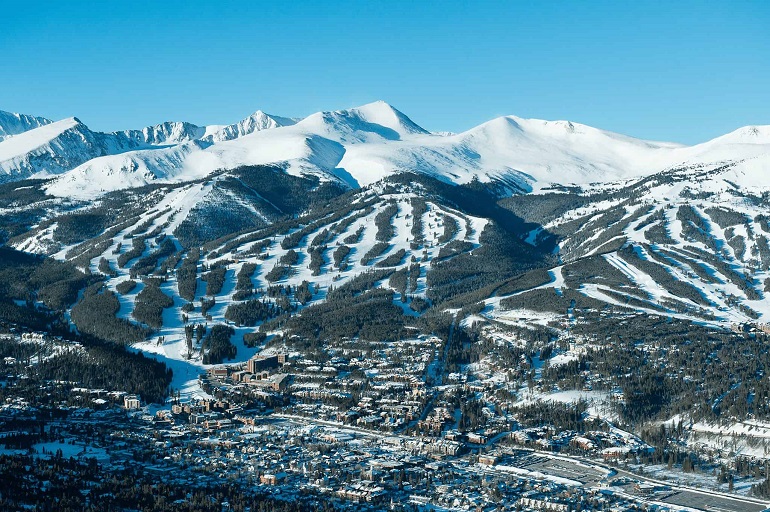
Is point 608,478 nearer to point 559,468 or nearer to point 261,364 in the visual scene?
point 559,468

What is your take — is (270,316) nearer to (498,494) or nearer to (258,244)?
(258,244)

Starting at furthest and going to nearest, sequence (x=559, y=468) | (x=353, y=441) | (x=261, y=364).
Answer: (x=261, y=364) → (x=353, y=441) → (x=559, y=468)

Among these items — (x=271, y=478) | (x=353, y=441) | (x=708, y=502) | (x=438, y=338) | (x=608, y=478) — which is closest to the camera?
(x=708, y=502)

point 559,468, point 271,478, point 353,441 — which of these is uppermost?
point 353,441

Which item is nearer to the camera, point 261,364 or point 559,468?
point 559,468

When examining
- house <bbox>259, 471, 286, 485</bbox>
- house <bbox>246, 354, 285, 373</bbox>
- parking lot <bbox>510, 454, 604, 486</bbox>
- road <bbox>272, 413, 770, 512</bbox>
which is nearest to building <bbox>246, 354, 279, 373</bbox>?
house <bbox>246, 354, 285, 373</bbox>

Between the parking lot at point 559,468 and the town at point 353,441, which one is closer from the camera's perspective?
the town at point 353,441

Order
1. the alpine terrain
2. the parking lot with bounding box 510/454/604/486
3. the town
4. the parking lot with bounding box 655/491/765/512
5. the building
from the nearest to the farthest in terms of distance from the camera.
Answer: the parking lot with bounding box 655/491/765/512
the town
the parking lot with bounding box 510/454/604/486
the alpine terrain
the building

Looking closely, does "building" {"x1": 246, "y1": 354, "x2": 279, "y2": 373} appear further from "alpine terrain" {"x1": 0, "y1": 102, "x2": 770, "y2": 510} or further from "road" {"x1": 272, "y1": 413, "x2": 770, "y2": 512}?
"road" {"x1": 272, "y1": 413, "x2": 770, "y2": 512}

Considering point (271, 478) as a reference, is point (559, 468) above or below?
below

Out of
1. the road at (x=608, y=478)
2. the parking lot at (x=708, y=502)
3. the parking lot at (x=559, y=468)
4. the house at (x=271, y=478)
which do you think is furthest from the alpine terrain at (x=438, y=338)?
the house at (x=271, y=478)

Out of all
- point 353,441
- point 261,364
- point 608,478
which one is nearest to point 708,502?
point 608,478

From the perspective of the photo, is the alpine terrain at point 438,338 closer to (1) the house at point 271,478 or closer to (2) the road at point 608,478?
(2) the road at point 608,478

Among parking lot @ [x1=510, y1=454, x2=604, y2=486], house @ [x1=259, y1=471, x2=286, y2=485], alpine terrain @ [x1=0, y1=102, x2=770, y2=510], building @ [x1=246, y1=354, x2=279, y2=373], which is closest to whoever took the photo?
house @ [x1=259, y1=471, x2=286, y2=485]
